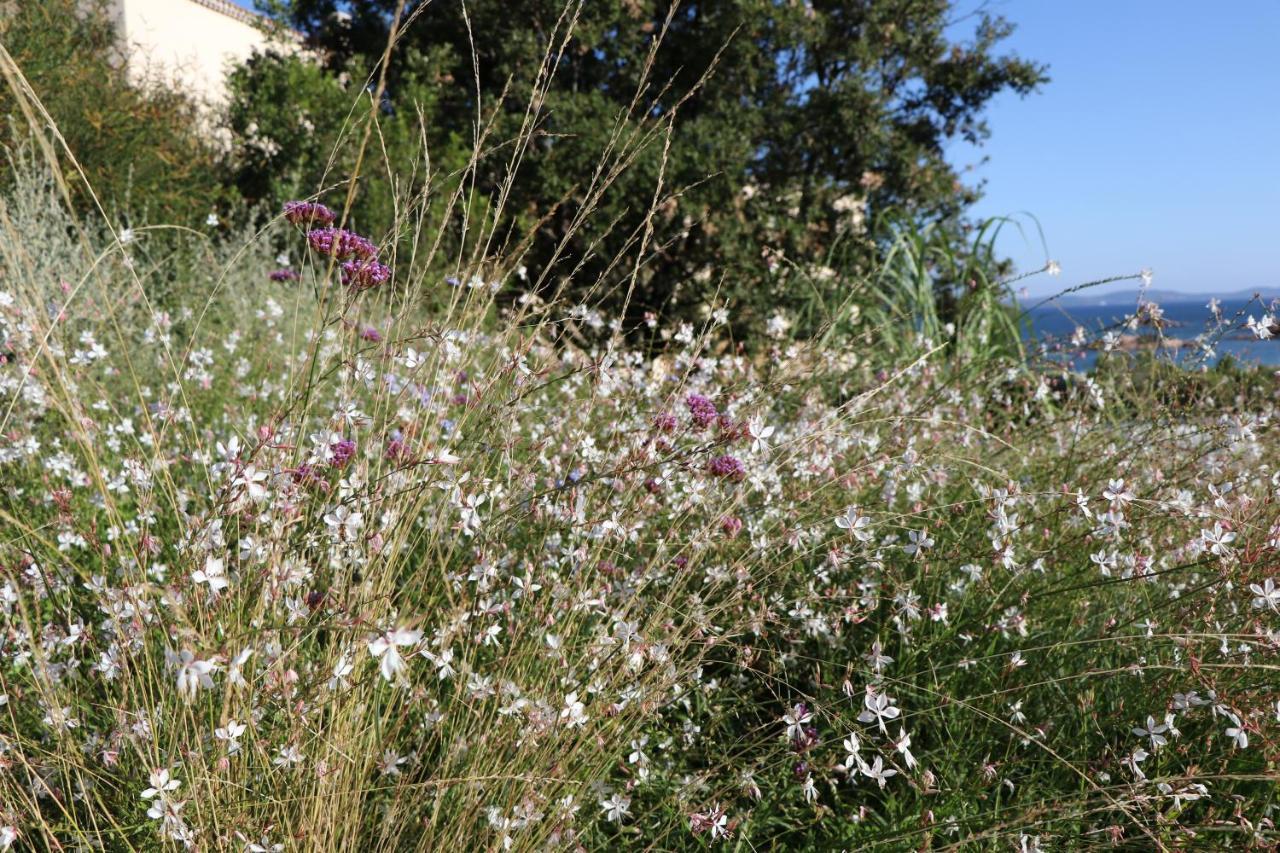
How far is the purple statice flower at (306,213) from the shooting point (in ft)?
6.06

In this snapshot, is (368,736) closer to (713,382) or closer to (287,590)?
(287,590)

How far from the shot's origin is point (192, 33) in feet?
58.9

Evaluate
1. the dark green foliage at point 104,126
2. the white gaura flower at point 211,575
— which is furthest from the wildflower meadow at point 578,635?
the dark green foliage at point 104,126

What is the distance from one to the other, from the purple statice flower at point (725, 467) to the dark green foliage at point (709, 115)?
588 centimetres

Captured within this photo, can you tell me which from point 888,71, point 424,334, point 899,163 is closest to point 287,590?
point 424,334

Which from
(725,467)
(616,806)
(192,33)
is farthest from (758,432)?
(192,33)

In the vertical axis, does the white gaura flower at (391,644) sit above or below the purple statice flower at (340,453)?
above

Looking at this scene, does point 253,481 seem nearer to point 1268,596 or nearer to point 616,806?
point 616,806

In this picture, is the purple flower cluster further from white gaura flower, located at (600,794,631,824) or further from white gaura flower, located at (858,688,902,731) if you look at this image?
white gaura flower, located at (858,688,902,731)

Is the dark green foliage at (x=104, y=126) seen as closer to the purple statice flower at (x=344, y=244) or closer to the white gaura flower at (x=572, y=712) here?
the purple statice flower at (x=344, y=244)

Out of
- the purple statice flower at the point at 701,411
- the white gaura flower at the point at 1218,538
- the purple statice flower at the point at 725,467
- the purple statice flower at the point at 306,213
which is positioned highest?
the purple statice flower at the point at 306,213

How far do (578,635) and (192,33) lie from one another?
1992cm

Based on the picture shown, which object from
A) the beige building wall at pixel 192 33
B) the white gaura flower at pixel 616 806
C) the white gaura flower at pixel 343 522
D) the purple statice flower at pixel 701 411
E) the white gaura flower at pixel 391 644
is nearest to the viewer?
the white gaura flower at pixel 391 644

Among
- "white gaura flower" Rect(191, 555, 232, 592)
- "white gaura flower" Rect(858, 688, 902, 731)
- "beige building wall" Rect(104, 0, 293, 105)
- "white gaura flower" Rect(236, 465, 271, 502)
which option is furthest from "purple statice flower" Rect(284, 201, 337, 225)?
"beige building wall" Rect(104, 0, 293, 105)
